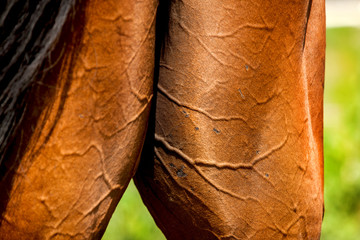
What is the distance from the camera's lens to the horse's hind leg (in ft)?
1.69

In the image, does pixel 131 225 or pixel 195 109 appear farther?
pixel 131 225

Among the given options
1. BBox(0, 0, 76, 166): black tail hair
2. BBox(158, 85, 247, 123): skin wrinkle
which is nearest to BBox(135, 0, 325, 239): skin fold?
BBox(158, 85, 247, 123): skin wrinkle

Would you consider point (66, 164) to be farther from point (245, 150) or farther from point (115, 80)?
point (245, 150)

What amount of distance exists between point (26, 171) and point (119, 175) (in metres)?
0.10

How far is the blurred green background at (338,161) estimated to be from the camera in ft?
6.74

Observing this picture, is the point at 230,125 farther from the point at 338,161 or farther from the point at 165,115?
the point at 338,161

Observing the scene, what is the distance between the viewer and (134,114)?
56cm

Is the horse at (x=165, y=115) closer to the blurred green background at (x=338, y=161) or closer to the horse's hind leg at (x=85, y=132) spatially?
the horse's hind leg at (x=85, y=132)

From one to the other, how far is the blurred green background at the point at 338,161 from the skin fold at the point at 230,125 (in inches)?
56.6

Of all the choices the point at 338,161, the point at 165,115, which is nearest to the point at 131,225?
the point at 338,161

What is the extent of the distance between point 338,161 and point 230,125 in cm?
179

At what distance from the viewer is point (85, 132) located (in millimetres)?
535

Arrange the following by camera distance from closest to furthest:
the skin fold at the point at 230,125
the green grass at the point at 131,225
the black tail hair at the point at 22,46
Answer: the black tail hair at the point at 22,46
the skin fold at the point at 230,125
the green grass at the point at 131,225

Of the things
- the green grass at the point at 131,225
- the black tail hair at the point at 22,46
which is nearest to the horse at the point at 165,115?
the black tail hair at the point at 22,46
